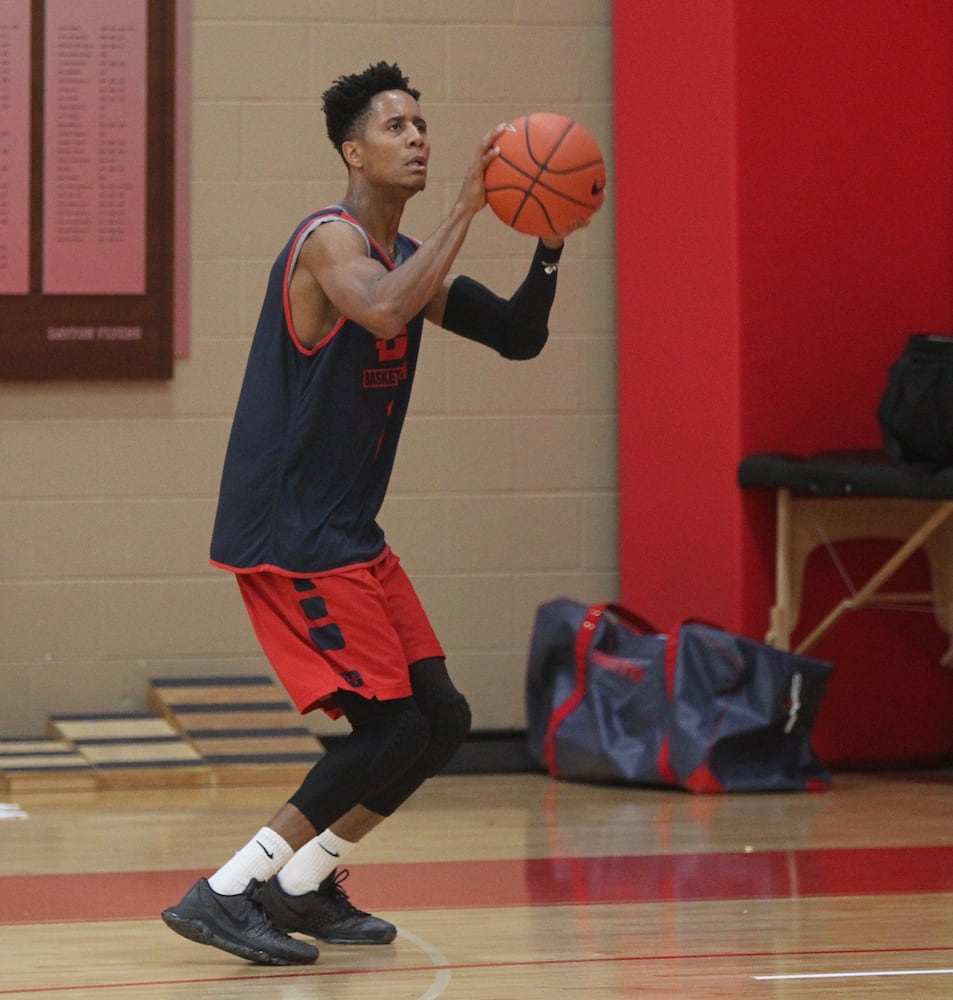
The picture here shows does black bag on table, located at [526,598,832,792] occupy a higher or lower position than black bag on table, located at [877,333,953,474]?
lower

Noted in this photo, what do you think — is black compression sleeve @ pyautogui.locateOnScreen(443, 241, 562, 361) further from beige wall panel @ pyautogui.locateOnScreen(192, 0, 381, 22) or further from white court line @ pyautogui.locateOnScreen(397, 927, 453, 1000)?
beige wall panel @ pyautogui.locateOnScreen(192, 0, 381, 22)

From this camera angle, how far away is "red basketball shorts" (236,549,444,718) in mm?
2926

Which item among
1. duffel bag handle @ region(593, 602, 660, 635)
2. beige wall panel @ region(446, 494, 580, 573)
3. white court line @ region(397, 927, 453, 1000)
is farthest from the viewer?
beige wall panel @ region(446, 494, 580, 573)

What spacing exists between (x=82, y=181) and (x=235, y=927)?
9.63 ft

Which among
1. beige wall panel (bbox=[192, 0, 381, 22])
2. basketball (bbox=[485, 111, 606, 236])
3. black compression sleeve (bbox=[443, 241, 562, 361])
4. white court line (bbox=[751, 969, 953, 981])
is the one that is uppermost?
beige wall panel (bbox=[192, 0, 381, 22])

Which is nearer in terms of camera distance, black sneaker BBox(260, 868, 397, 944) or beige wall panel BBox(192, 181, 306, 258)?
black sneaker BBox(260, 868, 397, 944)

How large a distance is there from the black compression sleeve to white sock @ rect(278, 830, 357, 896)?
2.93 feet

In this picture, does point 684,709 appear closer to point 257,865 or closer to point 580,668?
point 580,668

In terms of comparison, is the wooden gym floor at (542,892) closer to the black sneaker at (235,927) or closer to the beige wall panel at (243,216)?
the black sneaker at (235,927)

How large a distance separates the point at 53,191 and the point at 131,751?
1630mm

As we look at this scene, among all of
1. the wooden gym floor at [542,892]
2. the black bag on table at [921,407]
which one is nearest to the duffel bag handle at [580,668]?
the wooden gym floor at [542,892]

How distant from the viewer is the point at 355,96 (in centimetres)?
306

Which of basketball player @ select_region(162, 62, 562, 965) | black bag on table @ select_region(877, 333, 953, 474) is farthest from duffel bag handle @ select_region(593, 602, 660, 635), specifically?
basketball player @ select_region(162, 62, 562, 965)

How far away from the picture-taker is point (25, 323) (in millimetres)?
5266
